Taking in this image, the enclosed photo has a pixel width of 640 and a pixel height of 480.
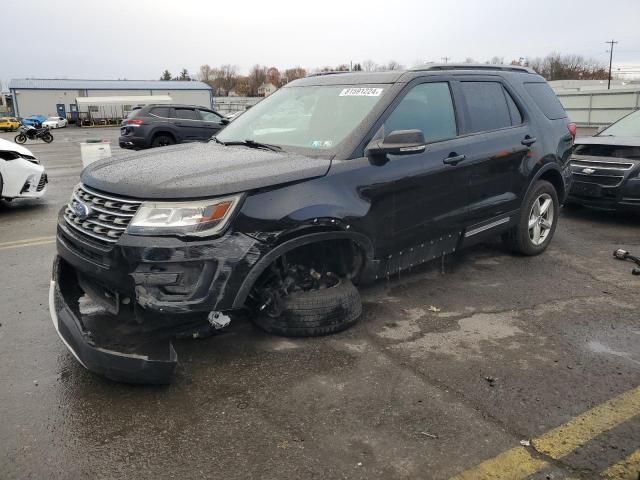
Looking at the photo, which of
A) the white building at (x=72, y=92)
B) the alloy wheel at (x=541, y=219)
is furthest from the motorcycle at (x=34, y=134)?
the white building at (x=72, y=92)

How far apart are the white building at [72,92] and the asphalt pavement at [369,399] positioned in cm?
6364

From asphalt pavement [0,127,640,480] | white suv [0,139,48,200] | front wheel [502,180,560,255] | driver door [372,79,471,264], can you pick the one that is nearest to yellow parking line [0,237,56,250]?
asphalt pavement [0,127,640,480]

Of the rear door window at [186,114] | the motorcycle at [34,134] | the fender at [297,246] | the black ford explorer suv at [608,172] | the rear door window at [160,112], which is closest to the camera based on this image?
the fender at [297,246]

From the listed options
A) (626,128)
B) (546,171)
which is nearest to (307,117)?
(546,171)

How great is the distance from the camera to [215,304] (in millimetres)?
3072

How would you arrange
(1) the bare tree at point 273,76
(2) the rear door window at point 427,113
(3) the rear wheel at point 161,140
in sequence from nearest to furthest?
1. (2) the rear door window at point 427,113
2. (3) the rear wheel at point 161,140
3. (1) the bare tree at point 273,76

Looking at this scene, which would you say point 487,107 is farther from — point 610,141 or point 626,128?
point 626,128

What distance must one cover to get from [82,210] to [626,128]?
7766mm

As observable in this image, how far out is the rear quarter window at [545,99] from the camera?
5486 mm

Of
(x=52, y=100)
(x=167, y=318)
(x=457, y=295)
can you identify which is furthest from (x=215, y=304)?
(x=52, y=100)

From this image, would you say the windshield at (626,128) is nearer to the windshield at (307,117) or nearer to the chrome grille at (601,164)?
the chrome grille at (601,164)

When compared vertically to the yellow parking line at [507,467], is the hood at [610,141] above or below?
above

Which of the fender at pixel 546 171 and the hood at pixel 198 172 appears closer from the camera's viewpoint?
the hood at pixel 198 172

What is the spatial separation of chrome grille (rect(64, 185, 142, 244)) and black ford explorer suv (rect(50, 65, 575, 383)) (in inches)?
0.4
